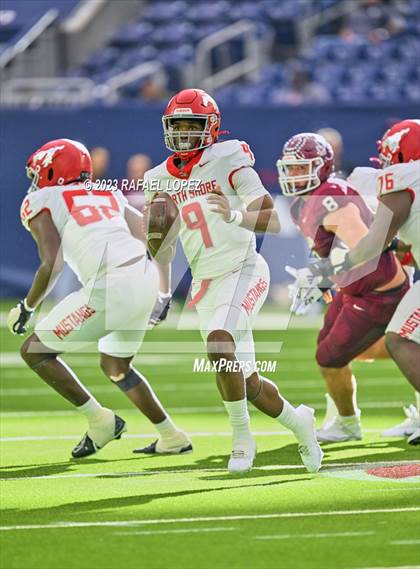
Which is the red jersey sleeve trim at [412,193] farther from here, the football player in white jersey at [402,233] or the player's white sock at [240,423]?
the player's white sock at [240,423]

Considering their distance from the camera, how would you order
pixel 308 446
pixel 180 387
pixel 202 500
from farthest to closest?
pixel 180 387
pixel 308 446
pixel 202 500

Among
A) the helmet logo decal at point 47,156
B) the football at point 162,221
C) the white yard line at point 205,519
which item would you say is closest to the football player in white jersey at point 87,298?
the helmet logo decal at point 47,156

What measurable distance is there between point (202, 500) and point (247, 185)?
153 centimetres

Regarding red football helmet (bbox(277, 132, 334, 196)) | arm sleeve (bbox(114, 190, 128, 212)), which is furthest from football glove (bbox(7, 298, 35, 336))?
red football helmet (bbox(277, 132, 334, 196))

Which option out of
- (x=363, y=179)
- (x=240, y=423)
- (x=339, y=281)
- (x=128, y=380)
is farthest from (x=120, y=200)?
(x=240, y=423)

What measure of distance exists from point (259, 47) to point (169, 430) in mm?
12778

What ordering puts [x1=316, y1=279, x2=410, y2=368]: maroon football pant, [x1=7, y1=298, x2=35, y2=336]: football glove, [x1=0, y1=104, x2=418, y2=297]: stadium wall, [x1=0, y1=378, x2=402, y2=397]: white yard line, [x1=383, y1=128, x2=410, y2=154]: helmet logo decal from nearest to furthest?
[x1=383, y1=128, x2=410, y2=154]: helmet logo decal → [x1=7, y1=298, x2=35, y2=336]: football glove → [x1=316, y1=279, x2=410, y2=368]: maroon football pant → [x1=0, y1=378, x2=402, y2=397]: white yard line → [x1=0, y1=104, x2=418, y2=297]: stadium wall

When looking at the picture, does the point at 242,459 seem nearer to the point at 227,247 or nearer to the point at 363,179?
the point at 227,247

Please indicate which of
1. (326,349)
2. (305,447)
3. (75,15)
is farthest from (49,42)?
(305,447)

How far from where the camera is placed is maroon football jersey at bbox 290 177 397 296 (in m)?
6.91

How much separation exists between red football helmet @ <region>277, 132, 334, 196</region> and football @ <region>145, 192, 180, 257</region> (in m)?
0.89

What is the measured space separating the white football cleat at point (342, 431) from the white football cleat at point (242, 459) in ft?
3.89

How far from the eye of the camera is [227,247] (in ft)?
20.2

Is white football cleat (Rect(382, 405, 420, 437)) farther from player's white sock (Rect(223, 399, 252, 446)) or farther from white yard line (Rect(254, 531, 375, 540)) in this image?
white yard line (Rect(254, 531, 375, 540))
